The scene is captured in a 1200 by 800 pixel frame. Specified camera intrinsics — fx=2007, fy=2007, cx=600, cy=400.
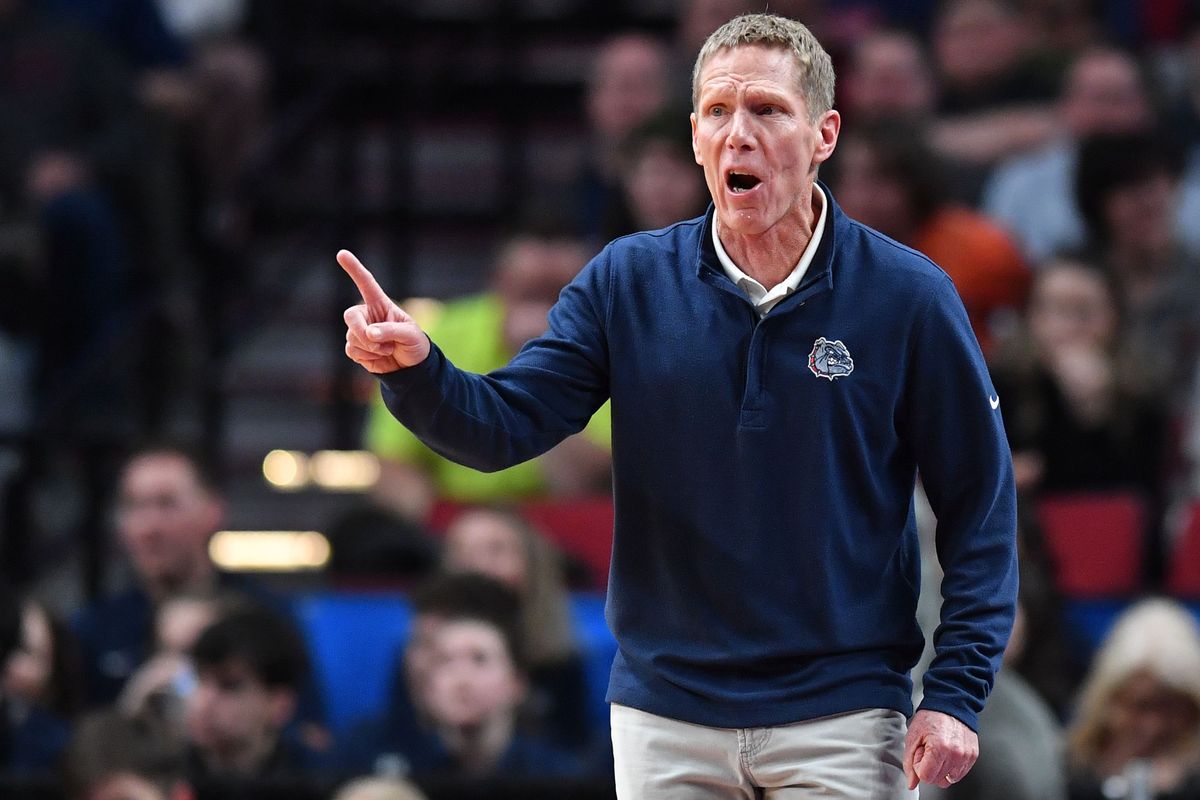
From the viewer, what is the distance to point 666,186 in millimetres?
7137

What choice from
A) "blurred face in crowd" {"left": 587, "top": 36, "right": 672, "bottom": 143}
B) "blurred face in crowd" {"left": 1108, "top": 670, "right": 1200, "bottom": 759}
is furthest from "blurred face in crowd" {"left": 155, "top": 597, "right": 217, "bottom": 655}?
"blurred face in crowd" {"left": 587, "top": 36, "right": 672, "bottom": 143}

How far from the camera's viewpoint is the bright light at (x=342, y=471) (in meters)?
8.44

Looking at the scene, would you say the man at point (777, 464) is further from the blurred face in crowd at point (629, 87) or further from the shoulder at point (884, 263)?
the blurred face in crowd at point (629, 87)

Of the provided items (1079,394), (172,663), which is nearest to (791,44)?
(172,663)

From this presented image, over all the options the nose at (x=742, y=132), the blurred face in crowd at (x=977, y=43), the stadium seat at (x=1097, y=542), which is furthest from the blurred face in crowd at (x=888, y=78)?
the nose at (x=742, y=132)

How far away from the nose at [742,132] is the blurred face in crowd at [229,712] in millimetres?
3145

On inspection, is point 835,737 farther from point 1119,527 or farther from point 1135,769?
point 1119,527

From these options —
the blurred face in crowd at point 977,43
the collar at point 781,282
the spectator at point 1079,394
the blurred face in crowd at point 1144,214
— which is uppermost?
the blurred face in crowd at point 977,43

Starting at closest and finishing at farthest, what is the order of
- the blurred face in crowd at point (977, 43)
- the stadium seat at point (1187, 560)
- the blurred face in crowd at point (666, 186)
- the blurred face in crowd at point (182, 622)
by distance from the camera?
the blurred face in crowd at point (182, 622) < the stadium seat at point (1187, 560) < the blurred face in crowd at point (666, 186) < the blurred face in crowd at point (977, 43)

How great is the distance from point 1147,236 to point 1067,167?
530mm

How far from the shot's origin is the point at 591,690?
6.30 metres

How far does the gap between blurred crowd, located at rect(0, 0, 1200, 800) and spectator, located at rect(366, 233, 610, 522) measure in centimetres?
1

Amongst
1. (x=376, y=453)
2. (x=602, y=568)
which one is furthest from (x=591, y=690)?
(x=376, y=453)

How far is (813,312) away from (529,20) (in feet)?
23.1
